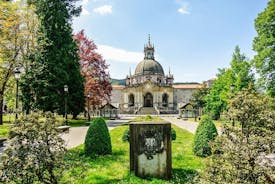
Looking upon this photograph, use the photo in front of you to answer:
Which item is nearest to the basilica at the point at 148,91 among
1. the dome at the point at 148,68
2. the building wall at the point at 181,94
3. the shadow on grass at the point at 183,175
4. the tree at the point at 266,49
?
the dome at the point at 148,68

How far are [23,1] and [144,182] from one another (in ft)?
88.1

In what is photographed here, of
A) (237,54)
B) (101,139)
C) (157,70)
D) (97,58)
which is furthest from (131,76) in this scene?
Answer: (101,139)

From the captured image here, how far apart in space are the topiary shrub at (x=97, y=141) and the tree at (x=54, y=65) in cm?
1790

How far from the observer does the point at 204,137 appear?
999cm

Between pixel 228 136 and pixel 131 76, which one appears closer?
pixel 228 136

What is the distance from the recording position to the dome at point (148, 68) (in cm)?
8431

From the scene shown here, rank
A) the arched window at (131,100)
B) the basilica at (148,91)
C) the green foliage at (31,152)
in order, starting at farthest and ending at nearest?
1. the arched window at (131,100)
2. the basilica at (148,91)
3. the green foliage at (31,152)

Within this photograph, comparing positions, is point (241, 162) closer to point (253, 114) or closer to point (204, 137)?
point (253, 114)

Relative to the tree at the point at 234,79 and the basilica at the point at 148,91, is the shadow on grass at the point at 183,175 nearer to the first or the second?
the tree at the point at 234,79

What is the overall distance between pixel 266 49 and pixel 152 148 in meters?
20.2

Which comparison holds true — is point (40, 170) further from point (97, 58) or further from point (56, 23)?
point (97, 58)

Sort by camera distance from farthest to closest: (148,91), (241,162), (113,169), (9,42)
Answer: (148,91) → (9,42) → (113,169) → (241,162)

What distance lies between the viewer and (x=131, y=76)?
8819 cm

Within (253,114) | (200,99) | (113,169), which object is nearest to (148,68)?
(200,99)
